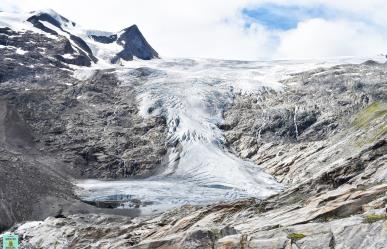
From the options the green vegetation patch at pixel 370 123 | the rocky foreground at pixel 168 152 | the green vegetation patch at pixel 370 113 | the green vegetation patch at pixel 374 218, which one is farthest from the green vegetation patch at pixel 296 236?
the green vegetation patch at pixel 370 113

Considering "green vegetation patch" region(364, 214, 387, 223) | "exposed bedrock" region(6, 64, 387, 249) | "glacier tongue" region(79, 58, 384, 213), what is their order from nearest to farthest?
"green vegetation patch" region(364, 214, 387, 223)
"exposed bedrock" region(6, 64, 387, 249)
"glacier tongue" region(79, 58, 384, 213)

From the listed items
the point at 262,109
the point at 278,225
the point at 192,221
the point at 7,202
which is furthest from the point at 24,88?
the point at 278,225

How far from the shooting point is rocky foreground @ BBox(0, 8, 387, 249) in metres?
27.3

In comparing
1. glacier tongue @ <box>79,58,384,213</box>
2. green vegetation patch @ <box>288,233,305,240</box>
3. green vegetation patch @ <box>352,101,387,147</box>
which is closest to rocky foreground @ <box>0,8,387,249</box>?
green vegetation patch @ <box>288,233,305,240</box>

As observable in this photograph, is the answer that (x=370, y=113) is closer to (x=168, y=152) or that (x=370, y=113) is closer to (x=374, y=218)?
(x=168, y=152)

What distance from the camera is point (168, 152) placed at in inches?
4028

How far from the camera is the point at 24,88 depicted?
123 metres

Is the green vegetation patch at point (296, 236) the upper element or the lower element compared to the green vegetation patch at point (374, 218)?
lower

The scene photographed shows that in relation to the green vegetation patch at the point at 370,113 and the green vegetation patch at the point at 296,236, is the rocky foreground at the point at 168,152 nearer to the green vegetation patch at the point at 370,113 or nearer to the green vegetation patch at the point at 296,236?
the green vegetation patch at the point at 296,236

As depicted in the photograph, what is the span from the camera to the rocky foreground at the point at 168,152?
27312 millimetres

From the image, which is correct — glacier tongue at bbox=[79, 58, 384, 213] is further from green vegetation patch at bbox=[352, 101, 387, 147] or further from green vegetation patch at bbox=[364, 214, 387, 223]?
green vegetation patch at bbox=[364, 214, 387, 223]

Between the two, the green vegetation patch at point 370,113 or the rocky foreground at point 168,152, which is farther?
the green vegetation patch at point 370,113

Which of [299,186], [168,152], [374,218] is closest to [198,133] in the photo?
[168,152]

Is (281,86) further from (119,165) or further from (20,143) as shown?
(20,143)
